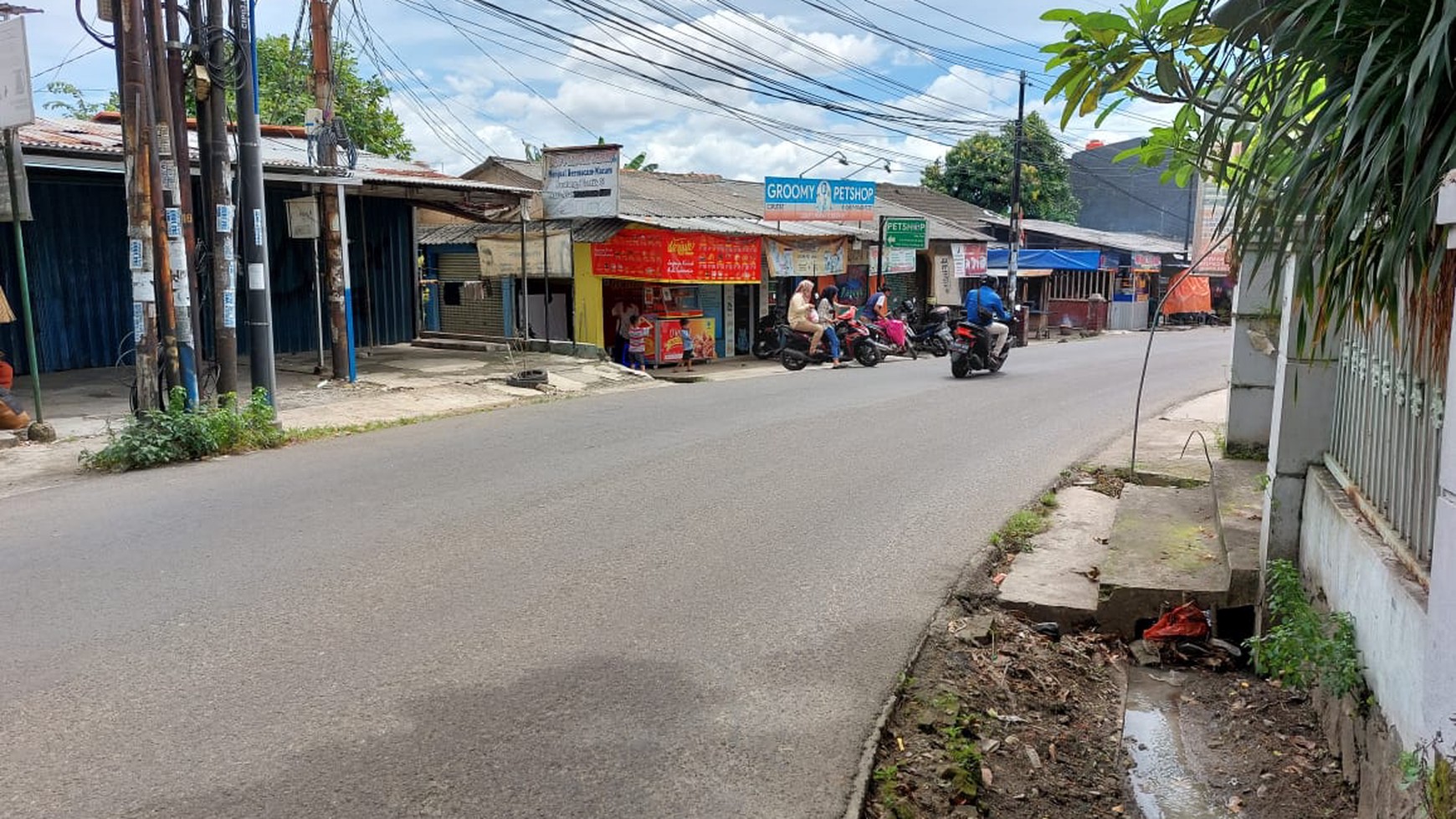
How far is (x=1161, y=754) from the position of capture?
464 cm

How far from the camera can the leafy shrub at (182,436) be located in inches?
361

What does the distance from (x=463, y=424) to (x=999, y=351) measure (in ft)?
30.4

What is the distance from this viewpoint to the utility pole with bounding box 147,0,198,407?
9617 mm

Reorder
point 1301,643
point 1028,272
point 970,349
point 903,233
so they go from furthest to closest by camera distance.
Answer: point 1028,272
point 903,233
point 970,349
point 1301,643

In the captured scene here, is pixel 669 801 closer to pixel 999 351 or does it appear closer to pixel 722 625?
pixel 722 625

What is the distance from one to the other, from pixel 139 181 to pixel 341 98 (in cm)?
2611

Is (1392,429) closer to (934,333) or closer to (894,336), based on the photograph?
(934,333)

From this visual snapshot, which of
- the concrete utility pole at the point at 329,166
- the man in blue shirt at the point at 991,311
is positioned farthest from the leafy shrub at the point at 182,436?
the man in blue shirt at the point at 991,311

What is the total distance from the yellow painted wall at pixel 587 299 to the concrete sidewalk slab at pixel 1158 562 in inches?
554

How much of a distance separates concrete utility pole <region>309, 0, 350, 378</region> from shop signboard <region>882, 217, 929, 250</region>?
15.1 metres

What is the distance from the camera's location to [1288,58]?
316cm

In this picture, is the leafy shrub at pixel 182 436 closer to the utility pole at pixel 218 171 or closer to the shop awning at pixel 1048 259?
the utility pole at pixel 218 171

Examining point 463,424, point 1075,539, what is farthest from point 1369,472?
point 463,424

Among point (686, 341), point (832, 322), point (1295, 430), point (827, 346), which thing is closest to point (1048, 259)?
point (827, 346)
